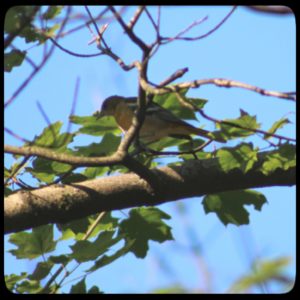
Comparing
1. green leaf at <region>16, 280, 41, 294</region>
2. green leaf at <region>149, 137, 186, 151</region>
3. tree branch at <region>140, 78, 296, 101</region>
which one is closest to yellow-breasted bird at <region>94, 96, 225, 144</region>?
green leaf at <region>149, 137, 186, 151</region>

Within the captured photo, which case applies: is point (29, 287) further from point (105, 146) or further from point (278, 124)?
point (278, 124)

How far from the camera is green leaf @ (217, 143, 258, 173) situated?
9.27ft

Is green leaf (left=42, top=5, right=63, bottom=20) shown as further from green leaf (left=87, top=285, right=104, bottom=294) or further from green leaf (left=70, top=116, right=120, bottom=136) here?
green leaf (left=87, top=285, right=104, bottom=294)

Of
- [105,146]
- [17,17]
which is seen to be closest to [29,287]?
[105,146]

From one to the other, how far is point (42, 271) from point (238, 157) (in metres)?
0.98

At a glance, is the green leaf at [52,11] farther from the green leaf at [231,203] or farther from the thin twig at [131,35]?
the green leaf at [231,203]

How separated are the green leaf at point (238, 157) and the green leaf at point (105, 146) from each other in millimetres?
563

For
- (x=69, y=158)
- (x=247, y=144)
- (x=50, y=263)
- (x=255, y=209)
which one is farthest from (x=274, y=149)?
(x=50, y=263)

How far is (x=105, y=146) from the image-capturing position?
3172mm

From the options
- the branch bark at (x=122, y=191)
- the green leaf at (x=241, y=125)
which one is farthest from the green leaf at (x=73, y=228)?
the green leaf at (x=241, y=125)

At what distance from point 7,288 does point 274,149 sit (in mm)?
1327

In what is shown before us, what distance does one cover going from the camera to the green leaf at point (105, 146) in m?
3.14

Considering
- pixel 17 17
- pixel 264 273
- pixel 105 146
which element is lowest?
pixel 264 273
